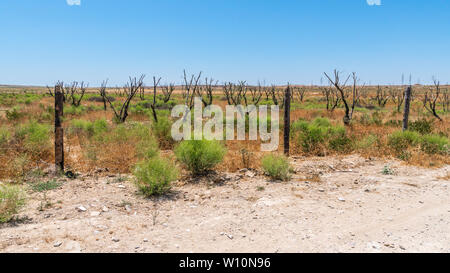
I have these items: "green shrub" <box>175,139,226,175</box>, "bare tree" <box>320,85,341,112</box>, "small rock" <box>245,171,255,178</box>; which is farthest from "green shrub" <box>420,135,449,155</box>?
"bare tree" <box>320,85,341,112</box>

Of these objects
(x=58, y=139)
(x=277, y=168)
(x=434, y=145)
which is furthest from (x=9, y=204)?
(x=434, y=145)

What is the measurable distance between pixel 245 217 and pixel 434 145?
7.30m

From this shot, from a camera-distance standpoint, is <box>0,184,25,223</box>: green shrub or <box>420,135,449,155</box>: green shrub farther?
<box>420,135,449,155</box>: green shrub

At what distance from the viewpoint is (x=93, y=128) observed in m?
12.3

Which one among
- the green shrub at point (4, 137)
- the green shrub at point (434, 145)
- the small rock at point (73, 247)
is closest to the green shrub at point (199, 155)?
the small rock at point (73, 247)

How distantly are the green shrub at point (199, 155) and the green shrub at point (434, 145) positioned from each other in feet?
20.3

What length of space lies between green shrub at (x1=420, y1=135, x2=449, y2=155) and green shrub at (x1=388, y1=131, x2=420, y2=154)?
0.79 ft

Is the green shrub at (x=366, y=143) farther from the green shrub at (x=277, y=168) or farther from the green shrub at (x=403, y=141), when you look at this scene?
the green shrub at (x=277, y=168)

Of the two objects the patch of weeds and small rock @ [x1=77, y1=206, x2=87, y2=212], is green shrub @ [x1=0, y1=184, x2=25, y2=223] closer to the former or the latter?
small rock @ [x1=77, y1=206, x2=87, y2=212]

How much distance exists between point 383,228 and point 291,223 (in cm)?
122

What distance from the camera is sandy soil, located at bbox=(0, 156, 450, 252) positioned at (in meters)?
3.67

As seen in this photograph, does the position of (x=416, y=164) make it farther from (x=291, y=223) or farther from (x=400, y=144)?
(x=291, y=223)

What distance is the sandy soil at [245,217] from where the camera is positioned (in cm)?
367
